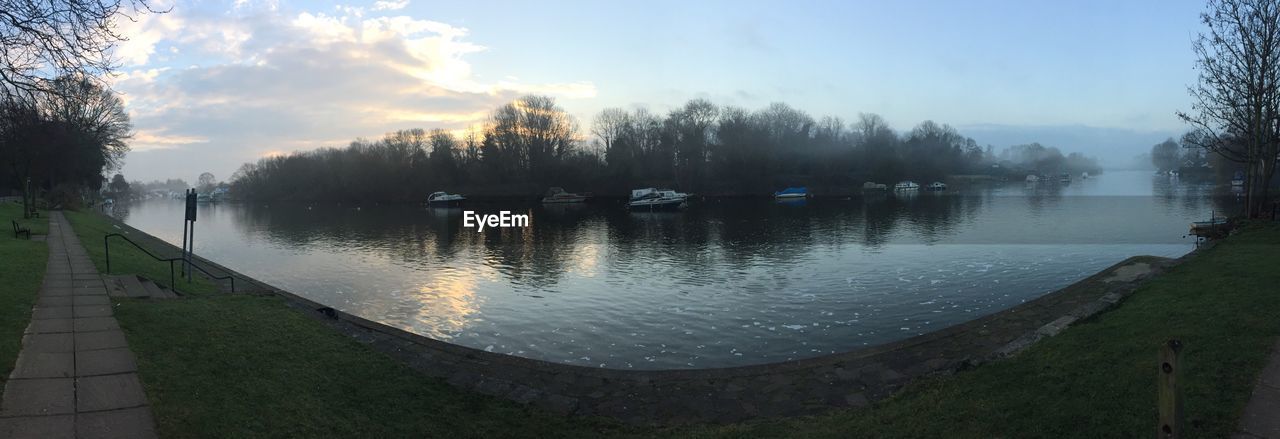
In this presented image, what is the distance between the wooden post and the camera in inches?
171

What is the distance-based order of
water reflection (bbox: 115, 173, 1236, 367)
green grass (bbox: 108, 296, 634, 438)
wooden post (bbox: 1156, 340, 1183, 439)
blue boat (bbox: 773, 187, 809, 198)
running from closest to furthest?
wooden post (bbox: 1156, 340, 1183, 439), green grass (bbox: 108, 296, 634, 438), water reflection (bbox: 115, 173, 1236, 367), blue boat (bbox: 773, 187, 809, 198)

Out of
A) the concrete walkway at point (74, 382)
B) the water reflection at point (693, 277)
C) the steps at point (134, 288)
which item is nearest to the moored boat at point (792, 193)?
the water reflection at point (693, 277)

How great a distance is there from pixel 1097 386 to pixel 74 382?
37.1ft

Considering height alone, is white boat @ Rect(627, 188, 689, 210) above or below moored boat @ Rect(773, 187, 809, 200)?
below

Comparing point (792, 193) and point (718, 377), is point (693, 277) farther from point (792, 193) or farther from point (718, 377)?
point (792, 193)

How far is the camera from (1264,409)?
5.74 meters

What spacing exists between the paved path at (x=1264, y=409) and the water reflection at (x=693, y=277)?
7590mm

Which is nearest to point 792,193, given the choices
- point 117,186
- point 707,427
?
point 707,427

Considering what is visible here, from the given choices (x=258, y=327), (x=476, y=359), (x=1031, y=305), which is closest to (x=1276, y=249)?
(x=1031, y=305)

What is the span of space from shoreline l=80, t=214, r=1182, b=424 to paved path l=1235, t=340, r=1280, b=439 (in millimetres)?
3332

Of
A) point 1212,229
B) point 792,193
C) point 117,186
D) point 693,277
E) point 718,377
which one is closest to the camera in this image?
point 718,377

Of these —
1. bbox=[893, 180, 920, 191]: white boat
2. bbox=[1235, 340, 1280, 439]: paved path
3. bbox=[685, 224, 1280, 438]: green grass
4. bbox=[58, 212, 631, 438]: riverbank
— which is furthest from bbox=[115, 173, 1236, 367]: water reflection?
bbox=[893, 180, 920, 191]: white boat

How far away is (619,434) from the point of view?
7969mm

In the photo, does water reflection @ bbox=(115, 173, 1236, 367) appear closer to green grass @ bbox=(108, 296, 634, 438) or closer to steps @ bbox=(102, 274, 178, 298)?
green grass @ bbox=(108, 296, 634, 438)
